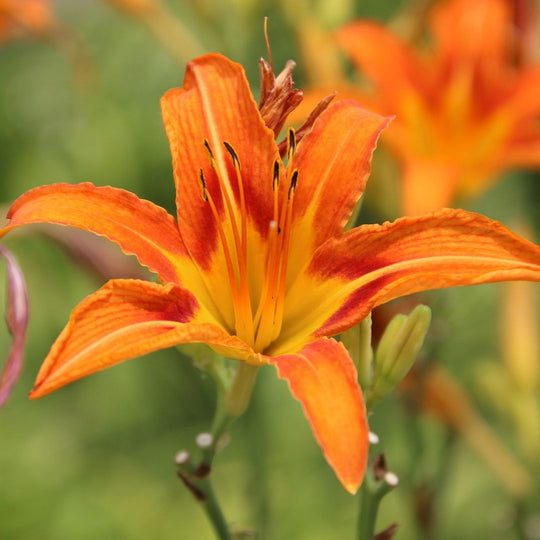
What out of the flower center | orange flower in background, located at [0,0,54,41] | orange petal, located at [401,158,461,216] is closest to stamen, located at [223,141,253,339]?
the flower center

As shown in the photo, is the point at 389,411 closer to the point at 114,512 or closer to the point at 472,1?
the point at 114,512

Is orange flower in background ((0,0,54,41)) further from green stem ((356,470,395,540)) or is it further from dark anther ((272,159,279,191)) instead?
green stem ((356,470,395,540))

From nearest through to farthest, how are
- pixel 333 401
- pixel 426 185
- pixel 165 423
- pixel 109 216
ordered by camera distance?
pixel 333 401
pixel 109 216
pixel 426 185
pixel 165 423

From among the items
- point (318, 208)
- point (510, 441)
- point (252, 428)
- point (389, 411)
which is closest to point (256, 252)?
point (318, 208)

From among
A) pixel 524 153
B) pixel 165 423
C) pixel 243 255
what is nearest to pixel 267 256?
pixel 243 255

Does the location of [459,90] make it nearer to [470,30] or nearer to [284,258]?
[470,30]

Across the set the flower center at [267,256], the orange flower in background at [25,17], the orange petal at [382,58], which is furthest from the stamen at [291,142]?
the orange flower in background at [25,17]
